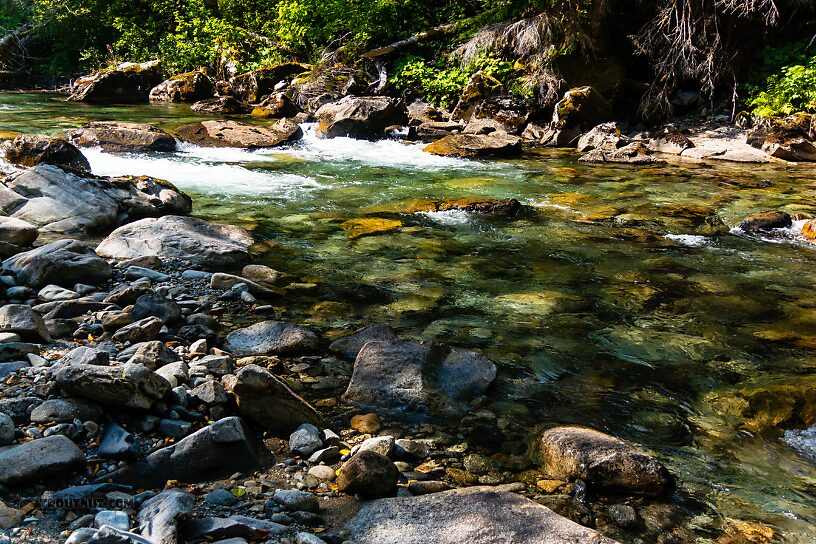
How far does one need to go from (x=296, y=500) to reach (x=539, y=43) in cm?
1375

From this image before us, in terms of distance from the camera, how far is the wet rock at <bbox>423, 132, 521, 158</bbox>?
12250 mm

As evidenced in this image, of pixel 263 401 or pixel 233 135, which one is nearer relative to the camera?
pixel 263 401

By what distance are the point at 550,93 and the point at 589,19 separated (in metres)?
1.96

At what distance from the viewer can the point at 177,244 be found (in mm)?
5762

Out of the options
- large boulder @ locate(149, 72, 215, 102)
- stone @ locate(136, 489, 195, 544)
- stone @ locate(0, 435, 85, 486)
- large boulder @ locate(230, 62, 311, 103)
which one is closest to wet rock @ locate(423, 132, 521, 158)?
large boulder @ locate(230, 62, 311, 103)

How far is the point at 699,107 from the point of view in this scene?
48.1 ft

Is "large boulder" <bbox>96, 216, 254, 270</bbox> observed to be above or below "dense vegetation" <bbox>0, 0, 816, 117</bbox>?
below

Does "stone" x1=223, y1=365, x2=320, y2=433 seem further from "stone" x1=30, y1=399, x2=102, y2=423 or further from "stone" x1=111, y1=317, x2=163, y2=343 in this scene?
"stone" x1=111, y1=317, x2=163, y2=343

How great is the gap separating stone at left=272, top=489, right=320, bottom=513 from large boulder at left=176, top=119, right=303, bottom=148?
1050 cm

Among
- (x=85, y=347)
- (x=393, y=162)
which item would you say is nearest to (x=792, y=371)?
(x=85, y=347)

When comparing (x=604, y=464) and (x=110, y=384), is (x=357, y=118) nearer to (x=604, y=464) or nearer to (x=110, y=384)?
(x=110, y=384)

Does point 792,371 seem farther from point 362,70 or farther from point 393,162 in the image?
point 362,70

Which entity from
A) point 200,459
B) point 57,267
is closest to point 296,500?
point 200,459

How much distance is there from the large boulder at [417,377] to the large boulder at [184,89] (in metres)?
17.3
